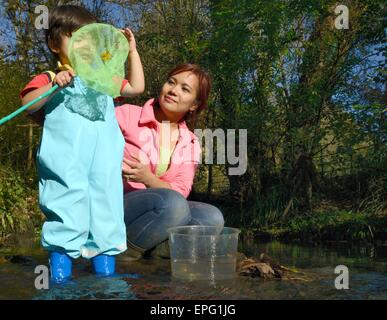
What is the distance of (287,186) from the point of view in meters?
6.23

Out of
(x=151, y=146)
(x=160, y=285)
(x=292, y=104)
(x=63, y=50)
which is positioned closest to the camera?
(x=160, y=285)

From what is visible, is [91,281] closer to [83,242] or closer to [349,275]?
[83,242]

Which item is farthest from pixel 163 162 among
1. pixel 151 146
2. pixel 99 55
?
pixel 99 55

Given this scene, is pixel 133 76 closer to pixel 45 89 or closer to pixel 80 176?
pixel 45 89

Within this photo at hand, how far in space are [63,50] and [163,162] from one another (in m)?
0.92

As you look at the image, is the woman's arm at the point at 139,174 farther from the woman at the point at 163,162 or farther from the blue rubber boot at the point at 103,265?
the blue rubber boot at the point at 103,265

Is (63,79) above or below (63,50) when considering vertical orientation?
below

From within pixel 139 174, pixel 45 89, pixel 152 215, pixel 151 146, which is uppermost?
pixel 45 89

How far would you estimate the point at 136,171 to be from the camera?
9.43 feet

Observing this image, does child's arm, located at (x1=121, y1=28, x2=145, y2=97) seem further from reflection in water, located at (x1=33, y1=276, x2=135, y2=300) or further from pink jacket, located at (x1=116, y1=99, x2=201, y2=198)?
reflection in water, located at (x1=33, y1=276, x2=135, y2=300)

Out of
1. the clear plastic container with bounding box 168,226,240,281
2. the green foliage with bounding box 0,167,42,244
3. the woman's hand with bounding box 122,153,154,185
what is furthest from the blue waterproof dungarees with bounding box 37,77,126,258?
the green foliage with bounding box 0,167,42,244

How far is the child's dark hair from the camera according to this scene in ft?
8.11

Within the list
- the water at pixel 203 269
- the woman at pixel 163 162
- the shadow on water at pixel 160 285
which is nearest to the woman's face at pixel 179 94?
the woman at pixel 163 162
